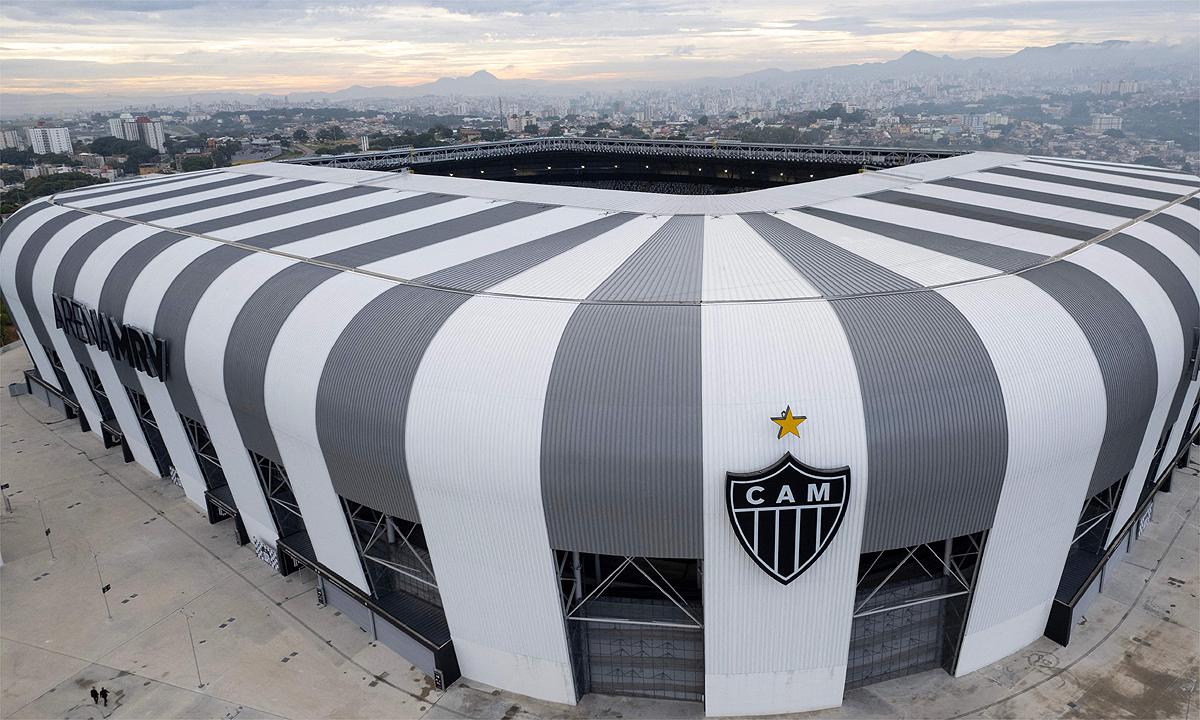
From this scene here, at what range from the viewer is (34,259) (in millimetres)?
41000

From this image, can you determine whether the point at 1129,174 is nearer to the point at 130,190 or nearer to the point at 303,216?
the point at 303,216

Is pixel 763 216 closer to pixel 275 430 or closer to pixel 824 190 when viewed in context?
pixel 824 190

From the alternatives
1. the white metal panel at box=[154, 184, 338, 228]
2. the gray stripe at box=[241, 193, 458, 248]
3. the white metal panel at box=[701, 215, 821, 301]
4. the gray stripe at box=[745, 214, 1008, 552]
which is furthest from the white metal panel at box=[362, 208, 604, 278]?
the white metal panel at box=[154, 184, 338, 228]

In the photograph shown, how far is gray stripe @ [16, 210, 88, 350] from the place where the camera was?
135 feet

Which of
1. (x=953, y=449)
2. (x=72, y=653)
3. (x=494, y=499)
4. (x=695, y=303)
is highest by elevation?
(x=695, y=303)

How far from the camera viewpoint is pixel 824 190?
39.1 metres

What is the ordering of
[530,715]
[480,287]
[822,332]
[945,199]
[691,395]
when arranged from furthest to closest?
[945,199] < [480,287] < [530,715] < [822,332] < [691,395]

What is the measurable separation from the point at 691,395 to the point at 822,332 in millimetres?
4787

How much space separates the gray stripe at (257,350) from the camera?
25531mm

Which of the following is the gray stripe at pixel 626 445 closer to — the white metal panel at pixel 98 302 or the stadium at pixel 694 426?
the stadium at pixel 694 426

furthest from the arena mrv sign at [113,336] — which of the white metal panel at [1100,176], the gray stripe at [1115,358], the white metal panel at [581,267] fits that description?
the white metal panel at [1100,176]

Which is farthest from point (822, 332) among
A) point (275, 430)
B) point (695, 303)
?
point (275, 430)

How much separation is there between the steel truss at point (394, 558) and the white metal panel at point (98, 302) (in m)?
19.5

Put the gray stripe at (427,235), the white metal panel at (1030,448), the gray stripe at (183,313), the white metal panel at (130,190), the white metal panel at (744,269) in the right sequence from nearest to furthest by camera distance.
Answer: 1. the white metal panel at (1030,448)
2. the white metal panel at (744,269)
3. the gray stripe at (183,313)
4. the gray stripe at (427,235)
5. the white metal panel at (130,190)
